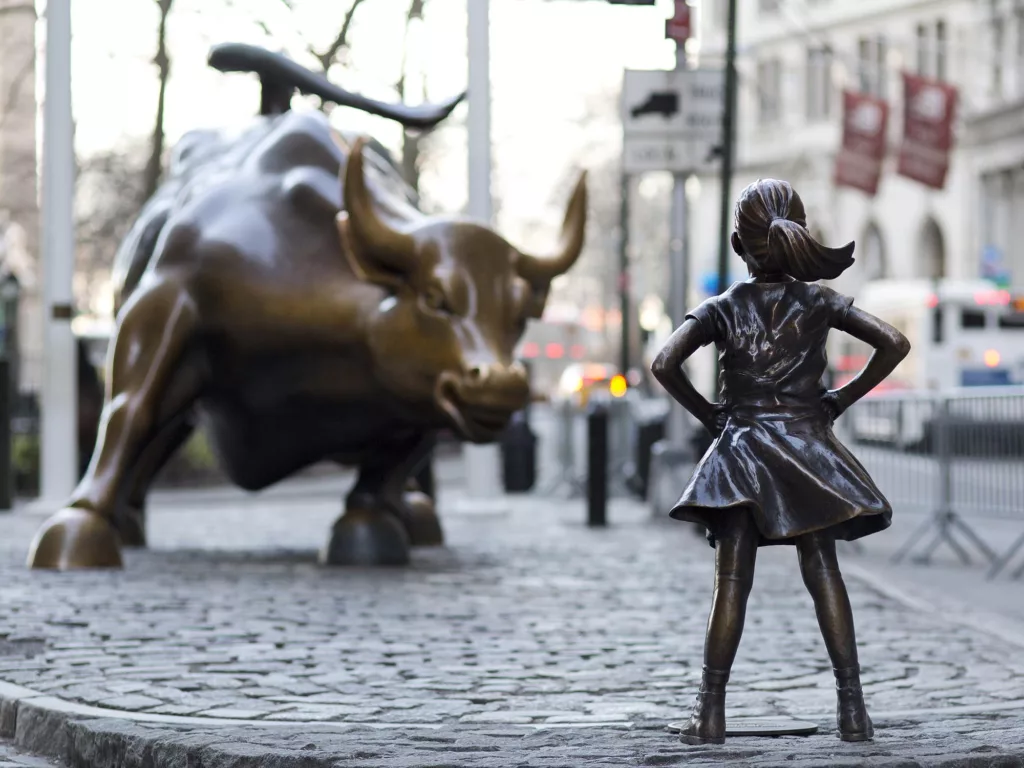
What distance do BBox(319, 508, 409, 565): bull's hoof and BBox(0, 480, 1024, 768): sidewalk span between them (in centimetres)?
21

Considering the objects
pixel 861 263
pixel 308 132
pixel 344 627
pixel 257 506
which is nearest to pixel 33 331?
pixel 861 263

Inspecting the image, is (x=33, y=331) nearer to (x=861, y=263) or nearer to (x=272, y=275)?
(x=861, y=263)

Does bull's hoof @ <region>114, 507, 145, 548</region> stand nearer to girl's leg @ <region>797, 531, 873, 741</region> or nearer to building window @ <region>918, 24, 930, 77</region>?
girl's leg @ <region>797, 531, 873, 741</region>

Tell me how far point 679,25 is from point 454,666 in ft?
35.1

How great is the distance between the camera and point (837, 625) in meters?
5.67

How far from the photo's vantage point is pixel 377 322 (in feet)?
37.7

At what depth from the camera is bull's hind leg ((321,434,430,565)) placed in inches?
497

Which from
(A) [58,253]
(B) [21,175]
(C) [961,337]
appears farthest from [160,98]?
→ (C) [961,337]

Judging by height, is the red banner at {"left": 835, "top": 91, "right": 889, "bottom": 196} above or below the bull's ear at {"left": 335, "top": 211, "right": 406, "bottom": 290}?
above

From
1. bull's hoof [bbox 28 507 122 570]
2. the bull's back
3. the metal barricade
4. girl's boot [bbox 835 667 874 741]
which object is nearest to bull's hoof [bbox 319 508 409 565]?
bull's hoof [bbox 28 507 122 570]

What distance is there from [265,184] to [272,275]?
0.88m

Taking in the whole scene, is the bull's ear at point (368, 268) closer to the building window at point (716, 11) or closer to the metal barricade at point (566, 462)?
the metal barricade at point (566, 462)

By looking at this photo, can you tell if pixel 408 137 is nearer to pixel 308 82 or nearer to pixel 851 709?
pixel 308 82

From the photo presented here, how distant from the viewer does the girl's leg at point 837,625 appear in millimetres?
5645
